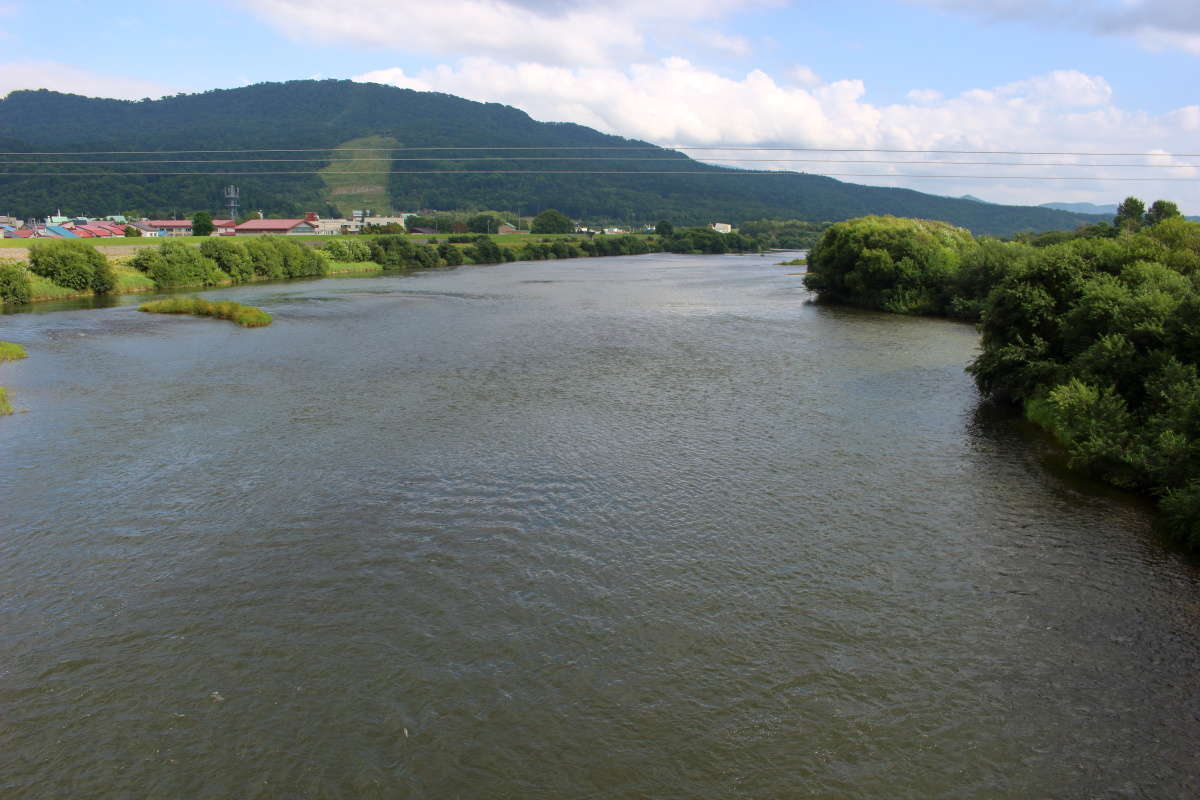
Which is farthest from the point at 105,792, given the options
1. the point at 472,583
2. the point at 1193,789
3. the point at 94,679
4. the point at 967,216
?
the point at 967,216

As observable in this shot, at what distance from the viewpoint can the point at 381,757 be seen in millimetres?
8773

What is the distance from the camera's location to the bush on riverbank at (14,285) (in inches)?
1906

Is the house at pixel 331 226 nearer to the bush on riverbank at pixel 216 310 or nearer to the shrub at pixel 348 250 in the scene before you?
the shrub at pixel 348 250

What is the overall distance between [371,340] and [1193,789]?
33942mm

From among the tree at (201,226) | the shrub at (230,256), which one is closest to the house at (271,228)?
the tree at (201,226)

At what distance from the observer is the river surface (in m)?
8.82

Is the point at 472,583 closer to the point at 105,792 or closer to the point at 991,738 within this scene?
the point at 105,792

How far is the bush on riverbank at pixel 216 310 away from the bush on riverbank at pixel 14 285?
8416mm

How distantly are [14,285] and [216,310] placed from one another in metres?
15.6

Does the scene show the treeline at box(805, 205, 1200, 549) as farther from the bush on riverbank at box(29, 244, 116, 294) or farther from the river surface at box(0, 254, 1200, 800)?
the bush on riverbank at box(29, 244, 116, 294)

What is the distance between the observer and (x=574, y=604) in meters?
12.0

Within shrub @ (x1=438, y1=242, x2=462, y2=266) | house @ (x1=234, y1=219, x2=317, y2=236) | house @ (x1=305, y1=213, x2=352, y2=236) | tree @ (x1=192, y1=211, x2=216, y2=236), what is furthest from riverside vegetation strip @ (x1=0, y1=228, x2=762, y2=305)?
tree @ (x1=192, y1=211, x2=216, y2=236)

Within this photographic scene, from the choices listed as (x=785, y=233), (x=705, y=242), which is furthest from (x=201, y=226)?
(x=785, y=233)

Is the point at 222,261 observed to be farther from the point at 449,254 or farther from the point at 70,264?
the point at 449,254
